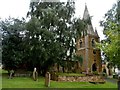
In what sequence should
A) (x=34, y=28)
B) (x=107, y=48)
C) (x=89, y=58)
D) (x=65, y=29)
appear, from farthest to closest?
1. (x=89, y=58)
2. (x=65, y=29)
3. (x=34, y=28)
4. (x=107, y=48)

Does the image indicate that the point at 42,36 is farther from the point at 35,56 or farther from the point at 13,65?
the point at 13,65

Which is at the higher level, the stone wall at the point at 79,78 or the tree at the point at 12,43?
the tree at the point at 12,43

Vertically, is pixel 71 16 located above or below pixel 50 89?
above

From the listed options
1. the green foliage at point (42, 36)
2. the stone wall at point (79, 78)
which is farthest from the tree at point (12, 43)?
the stone wall at point (79, 78)

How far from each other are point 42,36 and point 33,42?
4.63 feet

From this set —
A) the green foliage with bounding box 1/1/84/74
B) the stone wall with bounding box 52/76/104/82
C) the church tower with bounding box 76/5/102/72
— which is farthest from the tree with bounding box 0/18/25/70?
the church tower with bounding box 76/5/102/72

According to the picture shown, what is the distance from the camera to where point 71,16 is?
31.9 m

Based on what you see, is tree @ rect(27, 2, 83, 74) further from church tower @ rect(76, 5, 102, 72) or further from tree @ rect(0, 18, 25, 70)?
church tower @ rect(76, 5, 102, 72)

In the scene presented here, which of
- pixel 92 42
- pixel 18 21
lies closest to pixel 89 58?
pixel 92 42

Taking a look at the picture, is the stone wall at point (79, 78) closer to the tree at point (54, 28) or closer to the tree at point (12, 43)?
the tree at point (54, 28)

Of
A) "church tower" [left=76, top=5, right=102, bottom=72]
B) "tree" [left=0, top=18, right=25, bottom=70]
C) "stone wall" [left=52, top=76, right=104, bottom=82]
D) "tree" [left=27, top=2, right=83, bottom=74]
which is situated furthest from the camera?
"church tower" [left=76, top=5, right=102, bottom=72]

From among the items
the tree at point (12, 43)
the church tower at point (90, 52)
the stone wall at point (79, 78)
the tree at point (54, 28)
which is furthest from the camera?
the church tower at point (90, 52)

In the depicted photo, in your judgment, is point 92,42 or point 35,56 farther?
point 92,42

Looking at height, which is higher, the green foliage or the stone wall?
the green foliage
